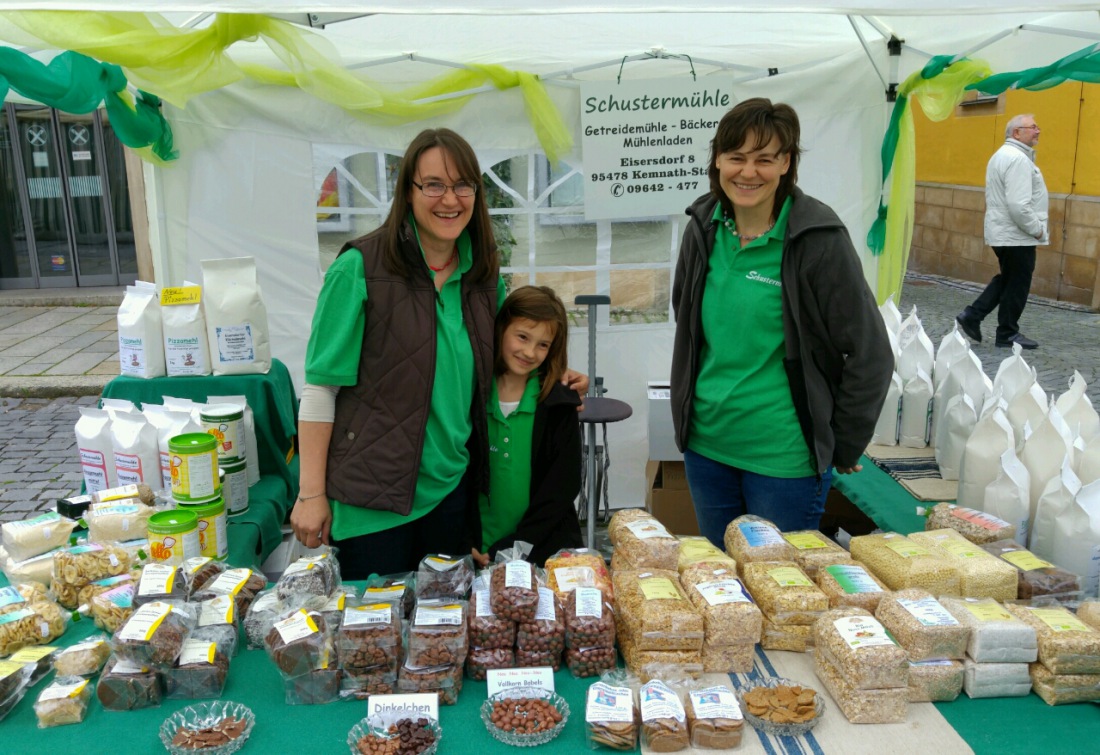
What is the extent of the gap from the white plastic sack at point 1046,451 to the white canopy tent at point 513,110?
2.23 m

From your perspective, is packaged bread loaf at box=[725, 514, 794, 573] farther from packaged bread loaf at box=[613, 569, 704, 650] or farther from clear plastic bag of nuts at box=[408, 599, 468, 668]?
clear plastic bag of nuts at box=[408, 599, 468, 668]

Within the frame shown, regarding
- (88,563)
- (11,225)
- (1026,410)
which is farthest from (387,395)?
(11,225)

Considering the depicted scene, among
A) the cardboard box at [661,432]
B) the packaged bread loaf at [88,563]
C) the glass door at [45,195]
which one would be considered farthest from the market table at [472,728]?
the glass door at [45,195]

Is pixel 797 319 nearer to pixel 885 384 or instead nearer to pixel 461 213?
pixel 885 384

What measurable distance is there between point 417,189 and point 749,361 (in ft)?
3.18

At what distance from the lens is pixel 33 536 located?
6.85ft

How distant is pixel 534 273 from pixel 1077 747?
135 inches

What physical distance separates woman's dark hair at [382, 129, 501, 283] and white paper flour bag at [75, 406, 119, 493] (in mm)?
1220

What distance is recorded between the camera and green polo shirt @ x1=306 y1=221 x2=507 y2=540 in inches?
79.4

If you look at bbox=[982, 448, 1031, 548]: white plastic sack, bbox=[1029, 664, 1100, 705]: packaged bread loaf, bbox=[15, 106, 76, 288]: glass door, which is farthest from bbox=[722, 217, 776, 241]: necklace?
bbox=[15, 106, 76, 288]: glass door

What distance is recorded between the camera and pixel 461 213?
2025 mm

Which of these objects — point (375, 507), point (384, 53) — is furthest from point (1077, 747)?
point (384, 53)

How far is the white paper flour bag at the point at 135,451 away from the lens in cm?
259

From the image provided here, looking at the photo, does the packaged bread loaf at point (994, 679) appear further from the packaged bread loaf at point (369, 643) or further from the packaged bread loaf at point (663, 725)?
the packaged bread loaf at point (369, 643)
